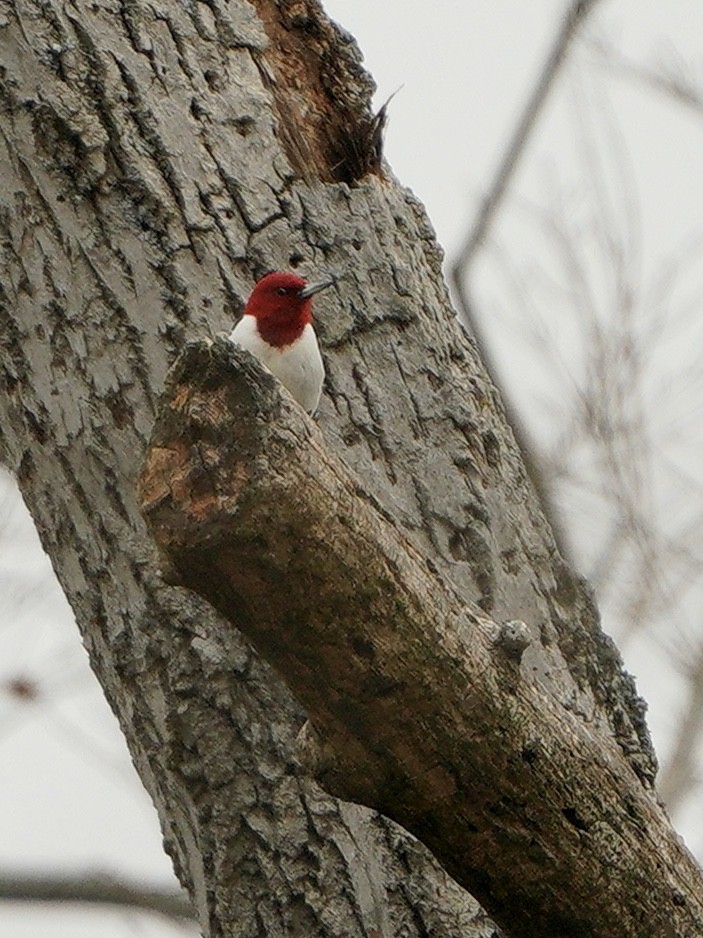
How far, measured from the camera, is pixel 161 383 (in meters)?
3.12

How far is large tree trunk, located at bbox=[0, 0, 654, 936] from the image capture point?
2918mm

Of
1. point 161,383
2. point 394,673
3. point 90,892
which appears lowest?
point 394,673

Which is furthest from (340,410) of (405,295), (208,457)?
(208,457)

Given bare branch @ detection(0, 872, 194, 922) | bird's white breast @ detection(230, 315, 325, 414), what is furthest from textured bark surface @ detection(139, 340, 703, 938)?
bare branch @ detection(0, 872, 194, 922)

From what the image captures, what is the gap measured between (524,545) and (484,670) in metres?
1.07

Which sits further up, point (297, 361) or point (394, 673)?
point (297, 361)

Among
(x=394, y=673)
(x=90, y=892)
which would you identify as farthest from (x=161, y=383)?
(x=90, y=892)

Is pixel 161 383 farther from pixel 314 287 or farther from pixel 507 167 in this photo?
pixel 507 167

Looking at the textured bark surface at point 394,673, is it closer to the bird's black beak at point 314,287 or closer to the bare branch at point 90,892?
the bird's black beak at point 314,287

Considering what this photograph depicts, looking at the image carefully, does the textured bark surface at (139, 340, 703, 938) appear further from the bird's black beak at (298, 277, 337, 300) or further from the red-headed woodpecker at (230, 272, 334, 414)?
the bird's black beak at (298, 277, 337, 300)

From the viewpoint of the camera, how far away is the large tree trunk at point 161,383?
2918mm

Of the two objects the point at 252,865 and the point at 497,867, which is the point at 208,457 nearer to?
the point at 497,867

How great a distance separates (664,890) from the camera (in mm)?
2303

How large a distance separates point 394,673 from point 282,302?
57.7 inches
